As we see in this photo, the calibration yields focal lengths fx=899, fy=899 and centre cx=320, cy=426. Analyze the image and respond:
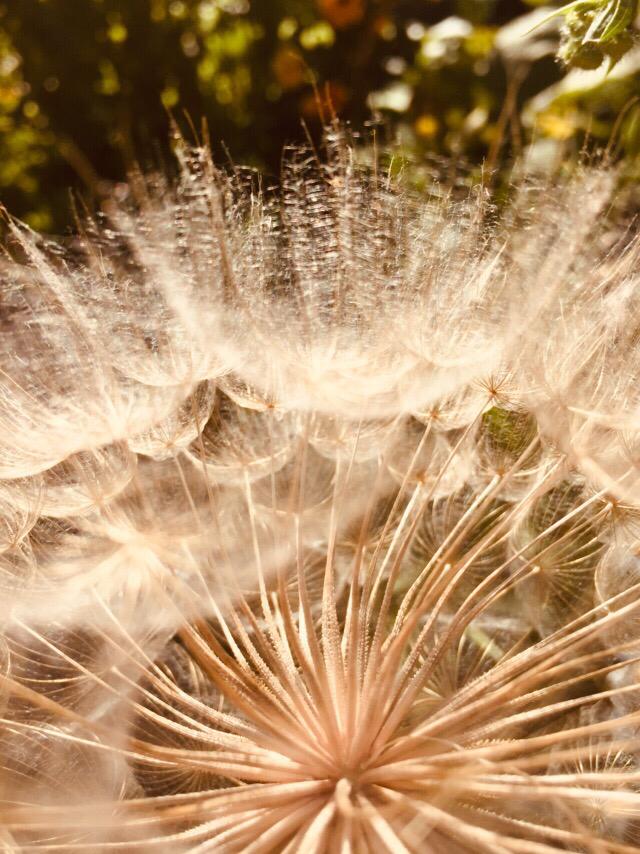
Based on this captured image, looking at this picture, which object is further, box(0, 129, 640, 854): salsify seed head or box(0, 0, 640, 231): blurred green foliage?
box(0, 0, 640, 231): blurred green foliage

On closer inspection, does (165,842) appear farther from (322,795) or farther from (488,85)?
(488,85)

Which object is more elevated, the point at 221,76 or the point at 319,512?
the point at 221,76

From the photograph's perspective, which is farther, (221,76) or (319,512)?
(221,76)

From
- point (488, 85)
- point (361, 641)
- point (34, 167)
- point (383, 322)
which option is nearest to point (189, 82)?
point (34, 167)

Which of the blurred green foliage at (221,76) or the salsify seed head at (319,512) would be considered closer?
the salsify seed head at (319,512)
